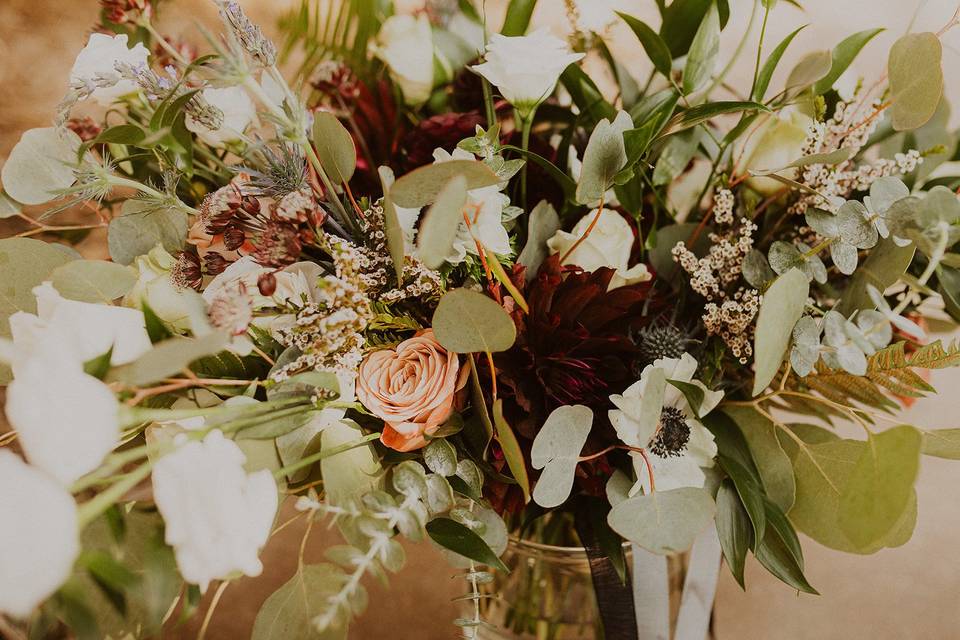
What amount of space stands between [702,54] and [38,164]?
0.44 metres

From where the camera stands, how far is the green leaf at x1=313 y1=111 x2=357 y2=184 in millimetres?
356

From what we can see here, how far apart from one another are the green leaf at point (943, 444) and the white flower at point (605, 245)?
7.3 inches

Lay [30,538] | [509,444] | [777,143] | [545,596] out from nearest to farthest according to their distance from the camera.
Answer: [30,538], [509,444], [777,143], [545,596]

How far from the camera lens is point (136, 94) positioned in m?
0.42

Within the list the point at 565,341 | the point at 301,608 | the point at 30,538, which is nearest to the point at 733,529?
the point at 565,341

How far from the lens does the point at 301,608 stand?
0.36 meters

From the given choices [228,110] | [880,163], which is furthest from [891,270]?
[228,110]

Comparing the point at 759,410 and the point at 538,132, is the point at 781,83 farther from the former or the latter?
the point at 759,410

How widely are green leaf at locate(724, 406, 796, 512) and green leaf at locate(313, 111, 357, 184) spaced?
307mm

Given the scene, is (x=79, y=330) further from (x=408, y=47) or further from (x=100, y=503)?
(x=408, y=47)

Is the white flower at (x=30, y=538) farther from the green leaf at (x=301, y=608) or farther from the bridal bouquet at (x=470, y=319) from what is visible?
the green leaf at (x=301, y=608)

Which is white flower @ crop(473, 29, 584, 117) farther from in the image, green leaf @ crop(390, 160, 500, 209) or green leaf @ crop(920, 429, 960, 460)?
green leaf @ crop(920, 429, 960, 460)

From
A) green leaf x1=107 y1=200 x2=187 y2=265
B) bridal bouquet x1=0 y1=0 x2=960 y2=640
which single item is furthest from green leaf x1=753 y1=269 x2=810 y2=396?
green leaf x1=107 y1=200 x2=187 y2=265

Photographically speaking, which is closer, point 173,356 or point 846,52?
point 173,356
